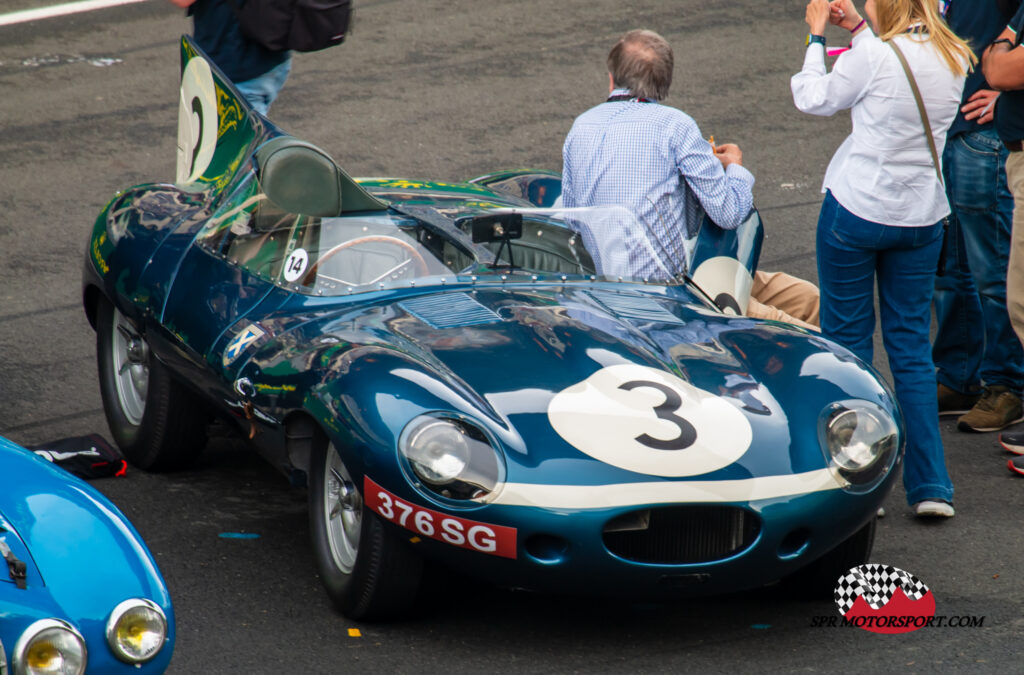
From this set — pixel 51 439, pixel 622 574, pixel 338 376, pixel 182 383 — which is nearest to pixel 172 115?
pixel 51 439

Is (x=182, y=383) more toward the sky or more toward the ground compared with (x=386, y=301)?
more toward the ground

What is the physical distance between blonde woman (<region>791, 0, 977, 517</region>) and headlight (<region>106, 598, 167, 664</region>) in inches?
112

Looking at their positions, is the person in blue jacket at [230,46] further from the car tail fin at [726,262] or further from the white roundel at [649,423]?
the white roundel at [649,423]

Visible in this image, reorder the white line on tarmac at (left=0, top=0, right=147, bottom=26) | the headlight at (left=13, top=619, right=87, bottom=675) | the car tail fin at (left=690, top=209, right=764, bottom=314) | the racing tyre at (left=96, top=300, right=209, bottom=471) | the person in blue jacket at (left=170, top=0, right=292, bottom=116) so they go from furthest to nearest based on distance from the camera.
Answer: the white line on tarmac at (left=0, top=0, right=147, bottom=26) → the person in blue jacket at (left=170, top=0, right=292, bottom=116) → the car tail fin at (left=690, top=209, right=764, bottom=314) → the racing tyre at (left=96, top=300, right=209, bottom=471) → the headlight at (left=13, top=619, right=87, bottom=675)

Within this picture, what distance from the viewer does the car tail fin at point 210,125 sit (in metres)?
5.12

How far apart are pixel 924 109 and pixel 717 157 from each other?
880 mm

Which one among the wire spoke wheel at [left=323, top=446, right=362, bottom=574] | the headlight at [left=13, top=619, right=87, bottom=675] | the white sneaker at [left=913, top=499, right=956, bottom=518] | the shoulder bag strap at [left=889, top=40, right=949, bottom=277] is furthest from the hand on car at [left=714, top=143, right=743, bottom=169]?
the headlight at [left=13, top=619, right=87, bottom=675]

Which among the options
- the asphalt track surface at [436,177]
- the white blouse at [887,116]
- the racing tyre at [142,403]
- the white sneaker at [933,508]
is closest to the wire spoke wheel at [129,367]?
Result: the racing tyre at [142,403]

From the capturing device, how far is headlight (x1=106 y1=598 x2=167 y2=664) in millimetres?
2910

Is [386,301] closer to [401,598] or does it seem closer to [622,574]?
[401,598]

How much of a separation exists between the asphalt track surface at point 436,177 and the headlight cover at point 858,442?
1.71 ft

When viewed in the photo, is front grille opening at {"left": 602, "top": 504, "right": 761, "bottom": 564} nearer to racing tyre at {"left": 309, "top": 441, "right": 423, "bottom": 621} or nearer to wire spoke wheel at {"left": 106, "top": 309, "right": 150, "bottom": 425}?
racing tyre at {"left": 309, "top": 441, "right": 423, "bottom": 621}

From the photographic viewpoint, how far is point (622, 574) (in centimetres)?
367

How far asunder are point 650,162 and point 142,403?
2.12 metres
